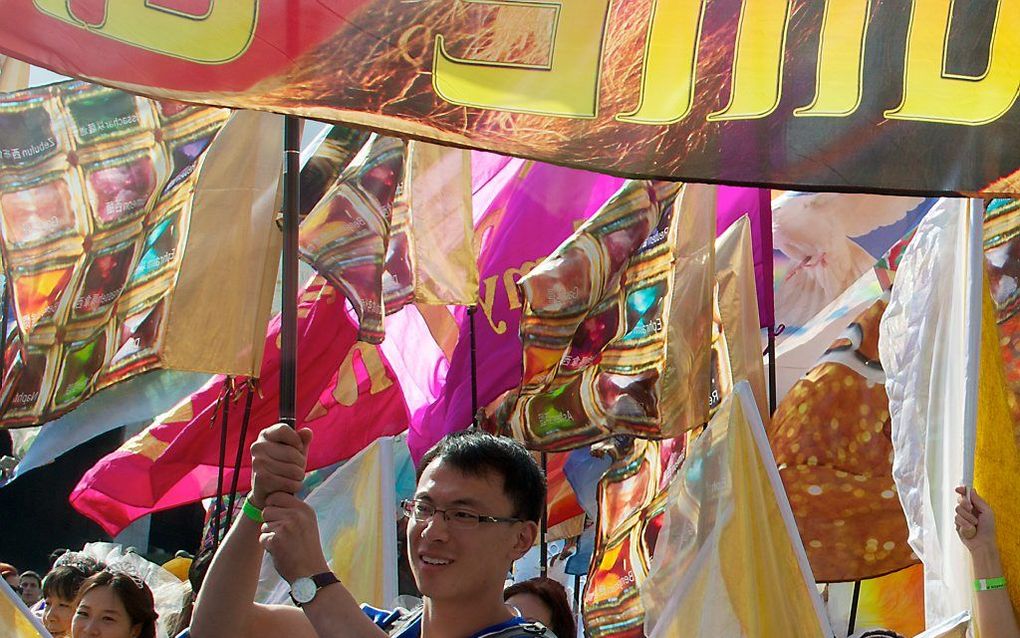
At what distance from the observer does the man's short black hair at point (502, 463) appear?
2170mm

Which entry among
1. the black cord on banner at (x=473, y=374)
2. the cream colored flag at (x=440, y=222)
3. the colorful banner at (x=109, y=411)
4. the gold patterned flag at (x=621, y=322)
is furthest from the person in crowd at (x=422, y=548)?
the colorful banner at (x=109, y=411)

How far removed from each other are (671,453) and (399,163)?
1.82m

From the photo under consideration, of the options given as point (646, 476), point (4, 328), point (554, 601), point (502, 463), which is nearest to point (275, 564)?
point (502, 463)

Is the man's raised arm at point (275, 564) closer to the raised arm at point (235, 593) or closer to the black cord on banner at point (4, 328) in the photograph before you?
the raised arm at point (235, 593)

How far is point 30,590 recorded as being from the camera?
757 centimetres

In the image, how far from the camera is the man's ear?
219cm

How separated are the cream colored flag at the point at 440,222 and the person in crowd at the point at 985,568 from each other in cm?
394

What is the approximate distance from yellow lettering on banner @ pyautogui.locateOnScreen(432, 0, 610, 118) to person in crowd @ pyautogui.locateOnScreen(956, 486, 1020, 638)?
1442mm

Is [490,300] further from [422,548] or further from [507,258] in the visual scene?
[422,548]

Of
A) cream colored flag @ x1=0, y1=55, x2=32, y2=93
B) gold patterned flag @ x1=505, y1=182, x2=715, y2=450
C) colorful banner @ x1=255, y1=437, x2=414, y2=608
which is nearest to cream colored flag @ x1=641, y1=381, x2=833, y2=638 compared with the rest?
gold patterned flag @ x1=505, y1=182, x2=715, y2=450

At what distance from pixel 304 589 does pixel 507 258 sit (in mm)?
5792

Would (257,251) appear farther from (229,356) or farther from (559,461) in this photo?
(559,461)

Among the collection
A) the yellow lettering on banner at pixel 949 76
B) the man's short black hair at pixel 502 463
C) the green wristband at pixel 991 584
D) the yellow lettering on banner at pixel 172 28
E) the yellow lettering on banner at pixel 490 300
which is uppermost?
the yellow lettering on banner at pixel 490 300

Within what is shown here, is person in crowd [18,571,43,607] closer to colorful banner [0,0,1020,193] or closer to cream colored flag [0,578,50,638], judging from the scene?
cream colored flag [0,578,50,638]
